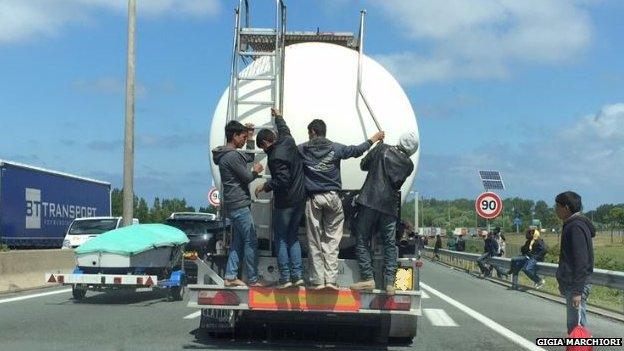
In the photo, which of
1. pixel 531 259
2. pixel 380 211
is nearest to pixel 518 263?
pixel 531 259

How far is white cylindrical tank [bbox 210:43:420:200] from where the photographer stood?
Result: 9211 millimetres

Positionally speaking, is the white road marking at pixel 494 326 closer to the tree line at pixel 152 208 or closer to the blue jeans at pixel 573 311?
the blue jeans at pixel 573 311

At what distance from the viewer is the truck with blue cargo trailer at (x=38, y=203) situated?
25438 mm

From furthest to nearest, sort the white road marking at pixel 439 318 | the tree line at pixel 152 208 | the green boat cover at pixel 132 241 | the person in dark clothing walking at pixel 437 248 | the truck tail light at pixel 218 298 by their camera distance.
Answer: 1. the tree line at pixel 152 208
2. the person in dark clothing walking at pixel 437 248
3. the green boat cover at pixel 132 241
4. the white road marking at pixel 439 318
5. the truck tail light at pixel 218 298

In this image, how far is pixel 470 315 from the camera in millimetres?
13477

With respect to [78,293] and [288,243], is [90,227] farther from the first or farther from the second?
[288,243]

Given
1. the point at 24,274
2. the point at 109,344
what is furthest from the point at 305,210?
the point at 24,274

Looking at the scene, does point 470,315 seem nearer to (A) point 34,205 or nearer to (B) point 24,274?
(B) point 24,274

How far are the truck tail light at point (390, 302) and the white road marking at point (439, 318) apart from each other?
3.57 m

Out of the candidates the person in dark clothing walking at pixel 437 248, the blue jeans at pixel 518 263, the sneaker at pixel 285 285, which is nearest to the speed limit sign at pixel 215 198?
the sneaker at pixel 285 285

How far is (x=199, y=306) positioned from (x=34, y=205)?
20.6 metres

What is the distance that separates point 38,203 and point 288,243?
21563 mm

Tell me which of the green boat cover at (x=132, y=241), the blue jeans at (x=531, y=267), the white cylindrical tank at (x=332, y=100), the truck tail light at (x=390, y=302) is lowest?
the blue jeans at (x=531, y=267)

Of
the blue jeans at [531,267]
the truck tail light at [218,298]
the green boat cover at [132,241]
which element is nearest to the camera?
the truck tail light at [218,298]
